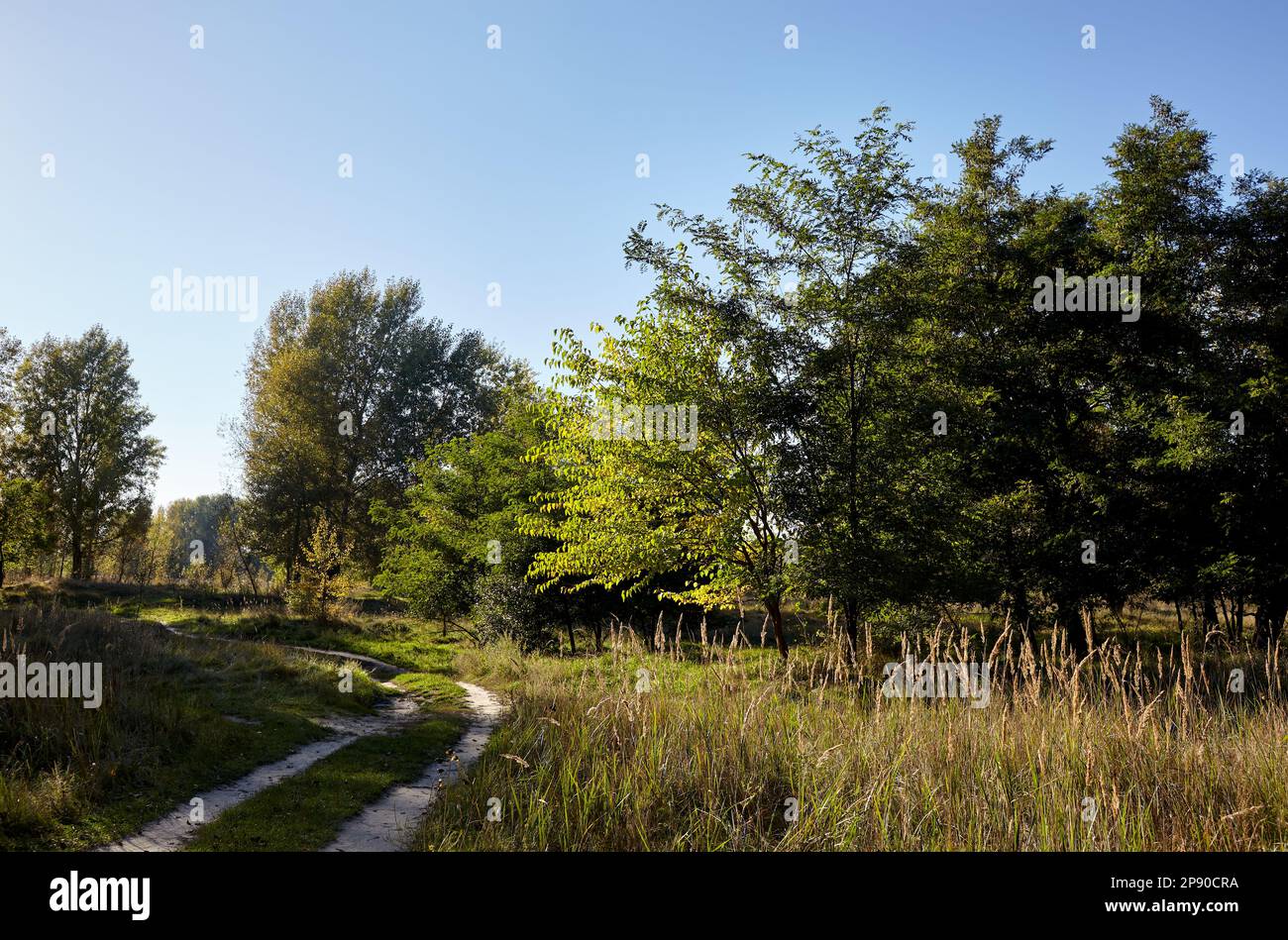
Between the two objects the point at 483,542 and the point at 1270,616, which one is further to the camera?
the point at 483,542

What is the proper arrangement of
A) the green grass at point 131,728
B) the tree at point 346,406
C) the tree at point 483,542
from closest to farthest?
the green grass at point 131,728
the tree at point 483,542
the tree at point 346,406

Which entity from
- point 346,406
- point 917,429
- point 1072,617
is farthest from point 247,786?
point 346,406

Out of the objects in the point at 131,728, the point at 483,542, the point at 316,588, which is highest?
the point at 483,542

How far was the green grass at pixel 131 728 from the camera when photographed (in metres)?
6.61

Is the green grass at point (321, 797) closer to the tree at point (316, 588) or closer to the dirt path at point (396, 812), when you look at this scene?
the dirt path at point (396, 812)

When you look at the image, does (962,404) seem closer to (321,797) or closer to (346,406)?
(321,797)

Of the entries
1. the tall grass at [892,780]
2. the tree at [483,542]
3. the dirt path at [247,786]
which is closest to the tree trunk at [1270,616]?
the tall grass at [892,780]

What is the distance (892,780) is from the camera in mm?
5340

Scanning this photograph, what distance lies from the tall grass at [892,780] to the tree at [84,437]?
45554 millimetres

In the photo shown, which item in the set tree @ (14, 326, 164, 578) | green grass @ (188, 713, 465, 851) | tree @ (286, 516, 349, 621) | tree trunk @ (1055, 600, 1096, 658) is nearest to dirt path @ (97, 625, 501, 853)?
green grass @ (188, 713, 465, 851)

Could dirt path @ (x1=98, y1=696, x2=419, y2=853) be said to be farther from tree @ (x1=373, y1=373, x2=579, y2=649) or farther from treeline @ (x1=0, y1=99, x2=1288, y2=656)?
tree @ (x1=373, y1=373, x2=579, y2=649)

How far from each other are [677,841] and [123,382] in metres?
52.1

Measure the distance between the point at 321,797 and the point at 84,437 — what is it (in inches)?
1796
